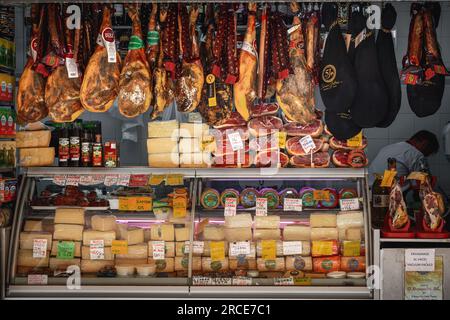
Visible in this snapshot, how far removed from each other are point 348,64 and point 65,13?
98.0 inches

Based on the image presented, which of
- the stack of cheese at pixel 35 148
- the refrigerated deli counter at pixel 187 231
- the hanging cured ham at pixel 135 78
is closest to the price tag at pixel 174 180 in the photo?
the refrigerated deli counter at pixel 187 231

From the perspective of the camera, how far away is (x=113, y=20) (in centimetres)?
505

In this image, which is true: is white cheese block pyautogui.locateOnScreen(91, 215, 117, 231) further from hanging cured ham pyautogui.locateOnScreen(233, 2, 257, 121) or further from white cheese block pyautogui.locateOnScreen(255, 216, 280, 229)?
hanging cured ham pyautogui.locateOnScreen(233, 2, 257, 121)

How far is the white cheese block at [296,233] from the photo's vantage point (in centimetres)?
482

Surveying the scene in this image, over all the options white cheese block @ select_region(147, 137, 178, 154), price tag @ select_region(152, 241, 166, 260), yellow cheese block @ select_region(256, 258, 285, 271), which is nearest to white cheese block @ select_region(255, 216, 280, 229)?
yellow cheese block @ select_region(256, 258, 285, 271)

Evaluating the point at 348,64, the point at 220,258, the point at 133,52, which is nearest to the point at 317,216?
the point at 220,258

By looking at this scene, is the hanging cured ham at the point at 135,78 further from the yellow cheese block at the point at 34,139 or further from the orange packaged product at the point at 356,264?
the orange packaged product at the point at 356,264

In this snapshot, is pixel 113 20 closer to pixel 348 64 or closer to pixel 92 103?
pixel 92 103

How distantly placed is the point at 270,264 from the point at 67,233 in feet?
5.82

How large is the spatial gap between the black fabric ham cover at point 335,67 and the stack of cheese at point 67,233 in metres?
2.41

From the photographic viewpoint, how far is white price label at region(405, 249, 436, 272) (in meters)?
4.55

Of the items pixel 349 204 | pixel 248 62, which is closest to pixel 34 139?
pixel 248 62

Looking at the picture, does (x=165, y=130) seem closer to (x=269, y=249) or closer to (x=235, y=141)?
(x=235, y=141)

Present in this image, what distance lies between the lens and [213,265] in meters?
4.79
